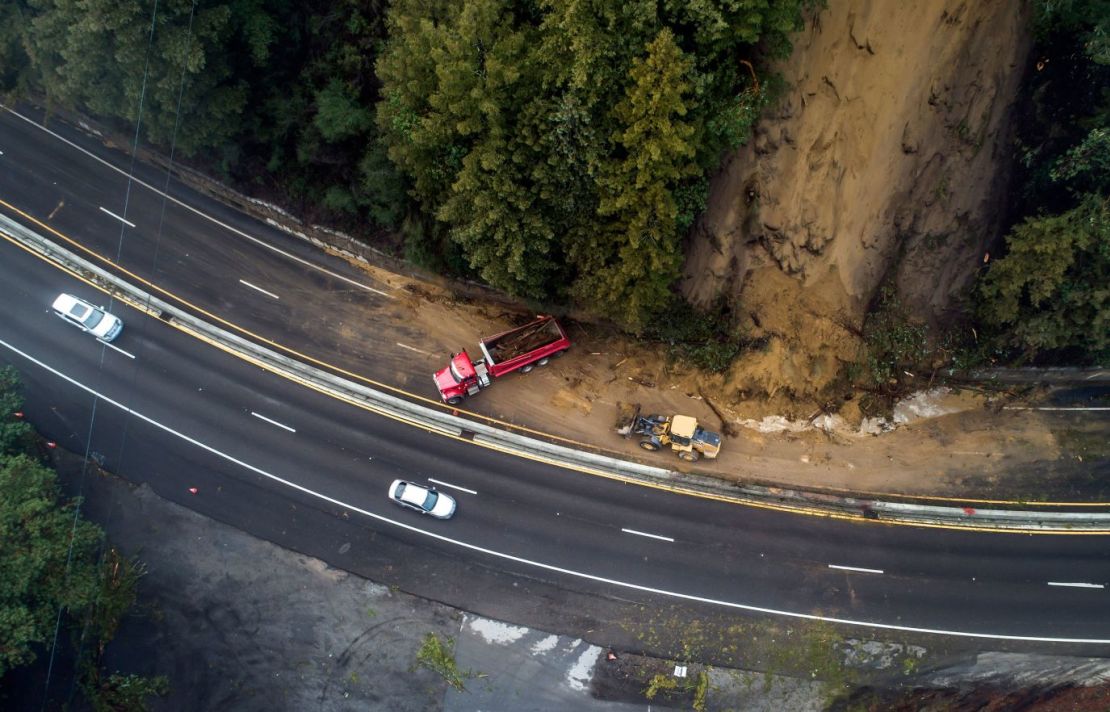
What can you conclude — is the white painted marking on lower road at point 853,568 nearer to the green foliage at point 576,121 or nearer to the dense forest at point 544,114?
the dense forest at point 544,114

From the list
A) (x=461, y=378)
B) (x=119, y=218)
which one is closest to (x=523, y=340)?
(x=461, y=378)

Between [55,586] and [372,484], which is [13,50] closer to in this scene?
[55,586]

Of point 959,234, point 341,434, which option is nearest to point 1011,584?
point 959,234

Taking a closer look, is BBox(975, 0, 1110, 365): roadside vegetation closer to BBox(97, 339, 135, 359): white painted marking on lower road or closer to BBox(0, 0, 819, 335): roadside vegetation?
BBox(0, 0, 819, 335): roadside vegetation

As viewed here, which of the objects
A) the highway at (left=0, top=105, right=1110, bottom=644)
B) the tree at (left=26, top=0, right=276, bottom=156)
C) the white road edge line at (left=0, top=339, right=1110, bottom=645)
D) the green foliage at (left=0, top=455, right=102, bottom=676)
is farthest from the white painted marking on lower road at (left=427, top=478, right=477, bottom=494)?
the tree at (left=26, top=0, right=276, bottom=156)

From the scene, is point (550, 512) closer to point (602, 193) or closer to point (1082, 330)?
point (602, 193)
